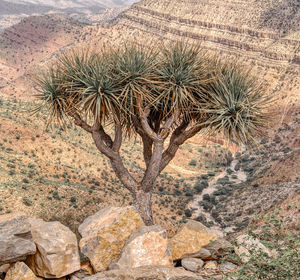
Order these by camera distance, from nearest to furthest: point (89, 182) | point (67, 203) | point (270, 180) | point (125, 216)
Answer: point (125, 216) < point (67, 203) < point (89, 182) < point (270, 180)

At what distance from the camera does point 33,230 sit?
6668 millimetres

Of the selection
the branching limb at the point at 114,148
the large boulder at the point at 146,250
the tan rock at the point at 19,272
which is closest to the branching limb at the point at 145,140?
the branching limb at the point at 114,148

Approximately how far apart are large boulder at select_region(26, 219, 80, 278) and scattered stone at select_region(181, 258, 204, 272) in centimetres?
232

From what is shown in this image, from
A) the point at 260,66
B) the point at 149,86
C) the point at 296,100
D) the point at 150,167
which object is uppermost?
the point at 260,66

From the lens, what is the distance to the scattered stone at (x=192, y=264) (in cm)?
A: 707

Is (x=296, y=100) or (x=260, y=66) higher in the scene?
(x=260, y=66)

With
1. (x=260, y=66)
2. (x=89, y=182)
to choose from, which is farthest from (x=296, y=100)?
(x=89, y=182)

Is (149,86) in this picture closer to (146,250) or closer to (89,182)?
(146,250)

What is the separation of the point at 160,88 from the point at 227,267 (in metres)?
4.66

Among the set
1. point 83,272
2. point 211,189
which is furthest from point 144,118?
point 211,189

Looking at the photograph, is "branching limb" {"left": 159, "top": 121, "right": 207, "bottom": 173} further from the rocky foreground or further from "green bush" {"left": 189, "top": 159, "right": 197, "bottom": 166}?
"green bush" {"left": 189, "top": 159, "right": 197, "bottom": 166}

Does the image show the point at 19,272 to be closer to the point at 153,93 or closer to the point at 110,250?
the point at 110,250

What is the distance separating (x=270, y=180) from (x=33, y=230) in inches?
993

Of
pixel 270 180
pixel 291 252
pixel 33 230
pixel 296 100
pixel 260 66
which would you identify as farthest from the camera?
pixel 260 66
